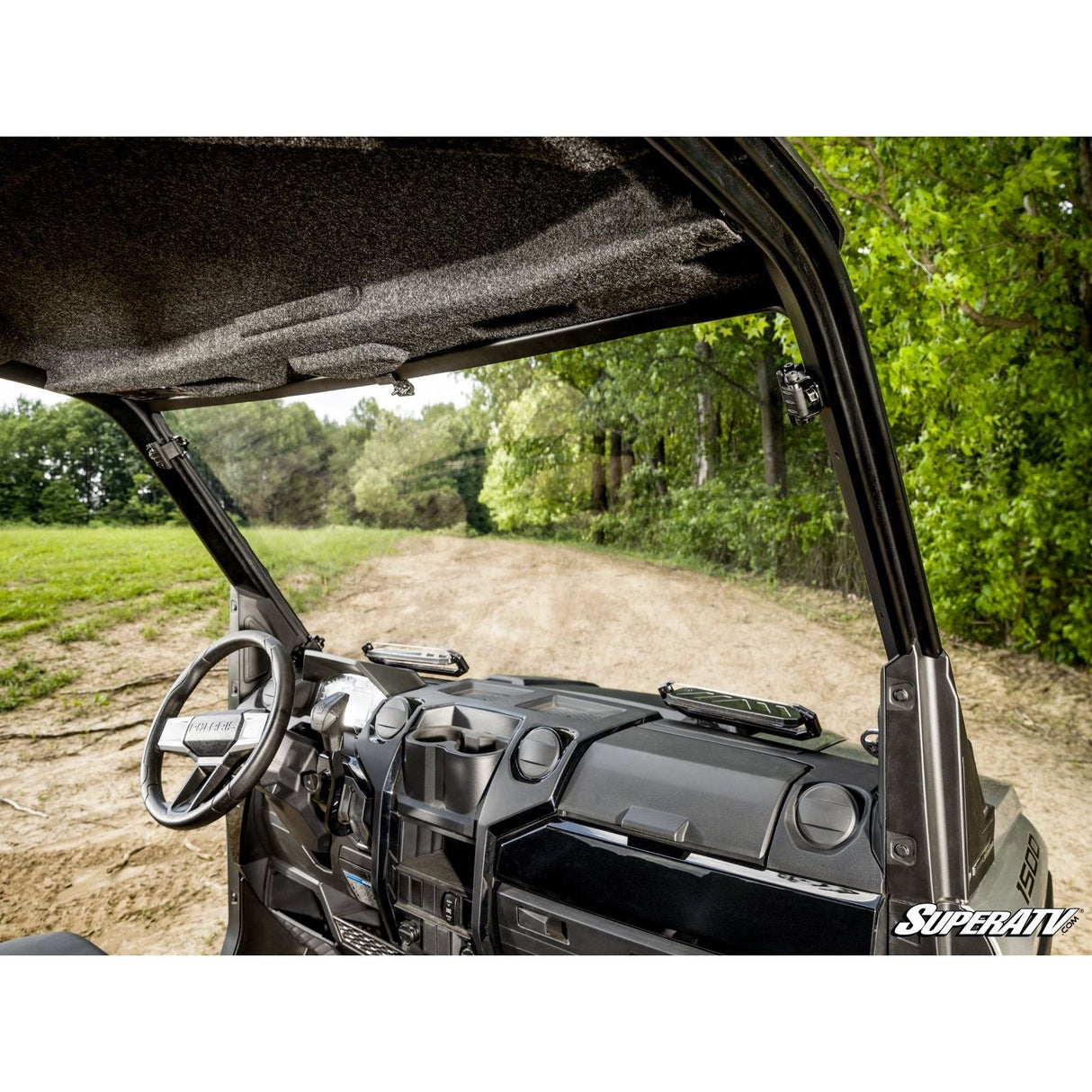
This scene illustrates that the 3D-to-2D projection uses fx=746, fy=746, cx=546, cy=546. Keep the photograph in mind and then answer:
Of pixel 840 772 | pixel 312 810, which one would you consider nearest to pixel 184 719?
pixel 312 810

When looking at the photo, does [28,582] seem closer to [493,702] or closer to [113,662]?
[113,662]

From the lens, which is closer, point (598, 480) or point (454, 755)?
point (454, 755)

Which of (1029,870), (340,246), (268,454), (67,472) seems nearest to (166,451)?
(340,246)

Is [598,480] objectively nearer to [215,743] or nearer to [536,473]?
[536,473]

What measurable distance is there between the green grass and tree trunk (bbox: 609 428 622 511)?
211cm

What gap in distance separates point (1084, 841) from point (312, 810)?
343 centimetres

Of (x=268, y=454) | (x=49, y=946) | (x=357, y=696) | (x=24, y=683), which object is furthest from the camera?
(x=24, y=683)

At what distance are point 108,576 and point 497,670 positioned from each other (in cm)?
261

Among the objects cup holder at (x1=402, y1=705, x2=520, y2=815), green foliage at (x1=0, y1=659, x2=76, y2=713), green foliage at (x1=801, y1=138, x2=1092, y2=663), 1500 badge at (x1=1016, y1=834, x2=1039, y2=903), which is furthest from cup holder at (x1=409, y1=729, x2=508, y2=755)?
green foliage at (x1=0, y1=659, x2=76, y2=713)

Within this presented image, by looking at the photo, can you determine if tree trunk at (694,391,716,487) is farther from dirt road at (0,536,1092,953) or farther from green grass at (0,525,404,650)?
green grass at (0,525,404,650)

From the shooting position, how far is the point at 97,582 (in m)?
4.66

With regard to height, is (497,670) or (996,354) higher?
(996,354)

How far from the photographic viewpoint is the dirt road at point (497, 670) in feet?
11.6

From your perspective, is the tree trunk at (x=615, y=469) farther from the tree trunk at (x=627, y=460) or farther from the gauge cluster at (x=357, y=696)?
the gauge cluster at (x=357, y=696)
